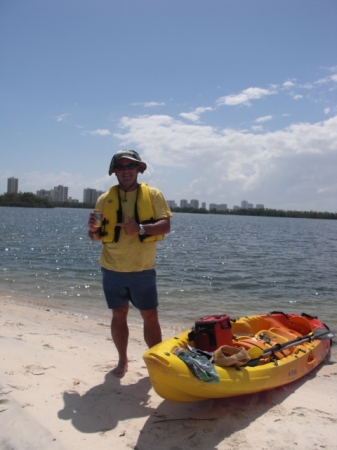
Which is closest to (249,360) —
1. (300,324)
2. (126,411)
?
(126,411)

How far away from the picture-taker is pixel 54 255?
17.5 m

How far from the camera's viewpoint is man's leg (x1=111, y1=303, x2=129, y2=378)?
4.13 m

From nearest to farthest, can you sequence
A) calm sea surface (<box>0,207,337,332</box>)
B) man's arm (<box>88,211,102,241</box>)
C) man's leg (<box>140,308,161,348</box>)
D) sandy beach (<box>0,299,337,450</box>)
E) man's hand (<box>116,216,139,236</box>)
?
sandy beach (<box>0,299,337,450</box>)
man's hand (<box>116,216,139,236</box>)
man's arm (<box>88,211,102,241</box>)
man's leg (<box>140,308,161,348</box>)
calm sea surface (<box>0,207,337,332</box>)

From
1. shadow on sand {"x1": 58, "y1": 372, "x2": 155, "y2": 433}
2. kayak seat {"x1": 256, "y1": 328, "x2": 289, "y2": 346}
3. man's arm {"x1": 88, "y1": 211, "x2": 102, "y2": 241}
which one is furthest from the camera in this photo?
kayak seat {"x1": 256, "y1": 328, "x2": 289, "y2": 346}

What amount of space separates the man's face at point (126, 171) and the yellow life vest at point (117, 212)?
11 centimetres

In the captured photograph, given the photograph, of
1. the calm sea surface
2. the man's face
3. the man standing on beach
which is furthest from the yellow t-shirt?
the calm sea surface

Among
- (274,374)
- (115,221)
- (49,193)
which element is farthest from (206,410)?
(49,193)

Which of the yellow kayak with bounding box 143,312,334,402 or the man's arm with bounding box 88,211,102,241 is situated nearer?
the yellow kayak with bounding box 143,312,334,402

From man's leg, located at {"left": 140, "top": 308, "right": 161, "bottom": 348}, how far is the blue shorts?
7 cm

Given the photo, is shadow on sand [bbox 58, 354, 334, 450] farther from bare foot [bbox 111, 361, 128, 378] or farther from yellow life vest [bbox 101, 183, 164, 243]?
yellow life vest [bbox 101, 183, 164, 243]

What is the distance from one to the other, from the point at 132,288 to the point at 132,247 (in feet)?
1.28

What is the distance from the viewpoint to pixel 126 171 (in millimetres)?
3922

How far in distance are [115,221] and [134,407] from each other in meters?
1.64

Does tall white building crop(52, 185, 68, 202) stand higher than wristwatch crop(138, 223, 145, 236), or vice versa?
tall white building crop(52, 185, 68, 202)
